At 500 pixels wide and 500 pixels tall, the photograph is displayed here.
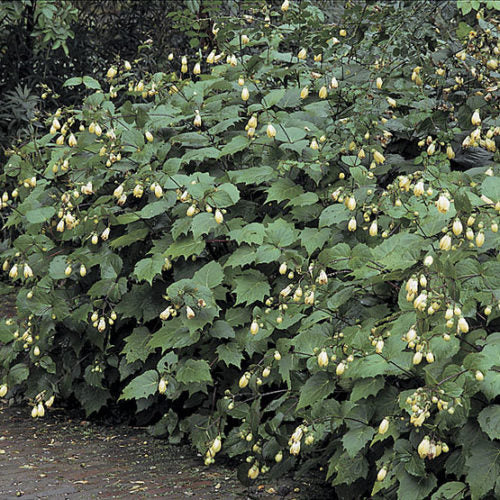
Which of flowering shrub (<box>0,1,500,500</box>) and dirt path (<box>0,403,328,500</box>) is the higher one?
flowering shrub (<box>0,1,500,500</box>)

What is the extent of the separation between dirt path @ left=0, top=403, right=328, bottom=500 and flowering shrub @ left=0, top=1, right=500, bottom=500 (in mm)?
163

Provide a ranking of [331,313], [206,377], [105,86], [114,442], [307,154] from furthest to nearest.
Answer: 1. [105,86]
2. [114,442]
3. [307,154]
4. [206,377]
5. [331,313]

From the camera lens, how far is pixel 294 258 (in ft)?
13.0

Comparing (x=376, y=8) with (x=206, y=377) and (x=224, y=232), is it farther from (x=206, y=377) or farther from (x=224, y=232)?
(x=206, y=377)

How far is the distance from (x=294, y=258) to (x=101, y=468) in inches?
61.9

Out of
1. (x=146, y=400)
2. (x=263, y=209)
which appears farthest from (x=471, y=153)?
(x=146, y=400)

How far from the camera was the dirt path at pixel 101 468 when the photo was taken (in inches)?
158

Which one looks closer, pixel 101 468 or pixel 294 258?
pixel 294 258

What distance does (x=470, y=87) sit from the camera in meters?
4.75

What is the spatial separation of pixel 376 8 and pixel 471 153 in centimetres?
108

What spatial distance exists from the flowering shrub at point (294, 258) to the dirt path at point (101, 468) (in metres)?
0.16

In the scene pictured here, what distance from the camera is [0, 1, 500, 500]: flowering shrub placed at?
322 cm

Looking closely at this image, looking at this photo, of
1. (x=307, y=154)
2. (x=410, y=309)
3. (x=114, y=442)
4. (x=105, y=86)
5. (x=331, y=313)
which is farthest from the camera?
(x=105, y=86)

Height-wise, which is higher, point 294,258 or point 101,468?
point 294,258
